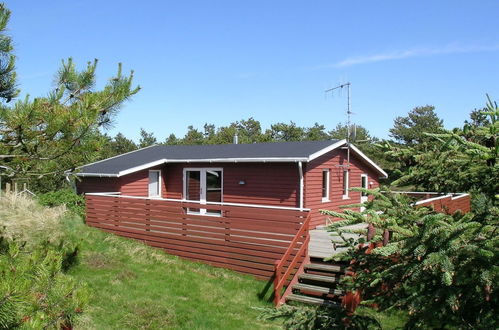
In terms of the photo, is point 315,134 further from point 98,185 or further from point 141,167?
point 98,185

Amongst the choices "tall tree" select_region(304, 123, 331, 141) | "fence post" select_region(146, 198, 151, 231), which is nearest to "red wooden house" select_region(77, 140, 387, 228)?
"fence post" select_region(146, 198, 151, 231)

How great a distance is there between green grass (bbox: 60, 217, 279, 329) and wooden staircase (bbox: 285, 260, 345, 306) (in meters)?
0.66

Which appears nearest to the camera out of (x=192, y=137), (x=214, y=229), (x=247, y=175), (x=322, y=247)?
(x=322, y=247)

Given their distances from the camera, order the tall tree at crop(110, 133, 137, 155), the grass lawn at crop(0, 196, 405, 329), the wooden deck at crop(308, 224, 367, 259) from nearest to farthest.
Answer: the grass lawn at crop(0, 196, 405, 329) < the wooden deck at crop(308, 224, 367, 259) < the tall tree at crop(110, 133, 137, 155)

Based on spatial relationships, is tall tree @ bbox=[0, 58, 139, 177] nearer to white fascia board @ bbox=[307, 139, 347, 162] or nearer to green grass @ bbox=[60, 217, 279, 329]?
green grass @ bbox=[60, 217, 279, 329]

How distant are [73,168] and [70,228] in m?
3.96

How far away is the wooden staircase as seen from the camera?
777 cm

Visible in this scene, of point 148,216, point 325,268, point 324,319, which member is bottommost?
point 325,268

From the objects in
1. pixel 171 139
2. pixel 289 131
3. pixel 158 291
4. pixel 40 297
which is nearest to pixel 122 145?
pixel 171 139

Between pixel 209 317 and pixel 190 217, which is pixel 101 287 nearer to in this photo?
pixel 209 317

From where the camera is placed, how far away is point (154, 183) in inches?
671

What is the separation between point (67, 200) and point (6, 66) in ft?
34.1

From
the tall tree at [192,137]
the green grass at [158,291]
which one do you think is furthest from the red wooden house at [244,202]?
the tall tree at [192,137]

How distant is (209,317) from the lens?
7.07m
